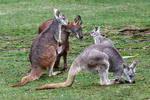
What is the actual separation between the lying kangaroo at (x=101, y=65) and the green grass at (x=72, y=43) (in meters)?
0.19

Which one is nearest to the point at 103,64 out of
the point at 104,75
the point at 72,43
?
the point at 104,75

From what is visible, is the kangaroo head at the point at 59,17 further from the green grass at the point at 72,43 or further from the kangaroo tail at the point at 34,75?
the kangaroo tail at the point at 34,75

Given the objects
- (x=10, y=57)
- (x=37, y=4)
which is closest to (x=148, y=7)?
(x=37, y=4)

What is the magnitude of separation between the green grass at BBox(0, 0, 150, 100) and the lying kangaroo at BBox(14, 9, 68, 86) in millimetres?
279

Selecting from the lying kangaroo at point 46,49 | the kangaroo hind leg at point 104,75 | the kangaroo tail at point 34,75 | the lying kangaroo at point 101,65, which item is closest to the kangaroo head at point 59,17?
the lying kangaroo at point 46,49

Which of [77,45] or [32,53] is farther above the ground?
[32,53]

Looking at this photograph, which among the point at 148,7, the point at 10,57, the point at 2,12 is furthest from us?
the point at 148,7

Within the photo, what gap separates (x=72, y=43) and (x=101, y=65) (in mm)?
7403

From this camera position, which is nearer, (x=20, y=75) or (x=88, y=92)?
(x=88, y=92)

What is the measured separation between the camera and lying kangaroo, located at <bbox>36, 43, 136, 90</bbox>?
327 inches

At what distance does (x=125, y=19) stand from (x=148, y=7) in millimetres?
5354

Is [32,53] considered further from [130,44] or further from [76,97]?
[130,44]

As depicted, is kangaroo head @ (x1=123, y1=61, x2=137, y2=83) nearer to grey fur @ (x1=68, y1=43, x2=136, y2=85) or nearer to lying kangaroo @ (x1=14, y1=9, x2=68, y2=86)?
grey fur @ (x1=68, y1=43, x2=136, y2=85)

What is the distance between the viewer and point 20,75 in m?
10.5
